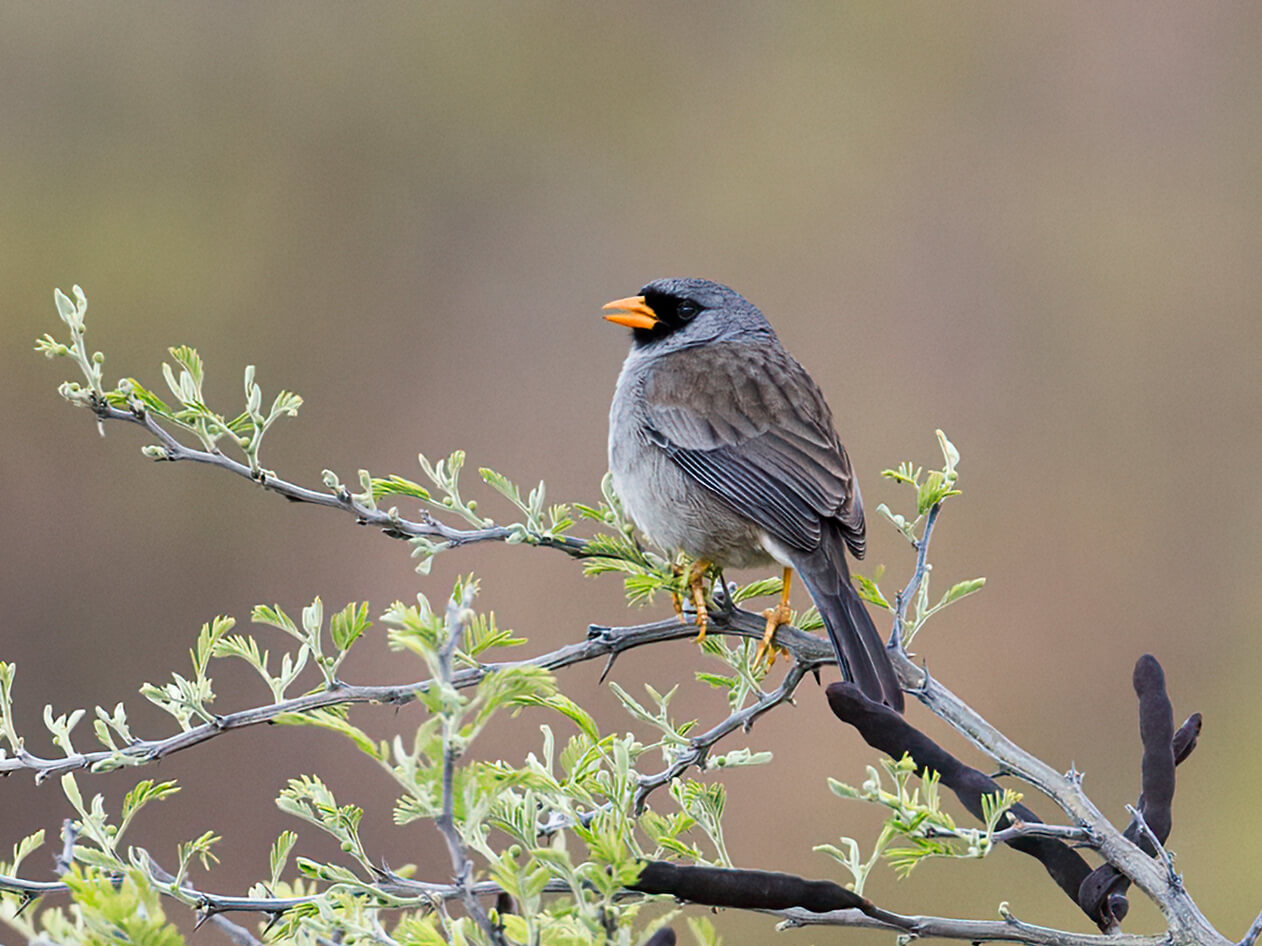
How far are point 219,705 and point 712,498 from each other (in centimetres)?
429

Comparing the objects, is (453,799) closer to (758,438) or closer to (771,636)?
(771,636)

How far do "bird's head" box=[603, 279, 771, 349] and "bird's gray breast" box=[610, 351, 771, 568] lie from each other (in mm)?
624

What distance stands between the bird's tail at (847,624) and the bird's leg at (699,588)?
23cm

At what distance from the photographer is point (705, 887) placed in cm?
165

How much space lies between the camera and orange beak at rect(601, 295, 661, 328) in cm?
438

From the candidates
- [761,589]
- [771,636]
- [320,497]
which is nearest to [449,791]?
[320,497]

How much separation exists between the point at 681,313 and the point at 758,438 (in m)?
0.82

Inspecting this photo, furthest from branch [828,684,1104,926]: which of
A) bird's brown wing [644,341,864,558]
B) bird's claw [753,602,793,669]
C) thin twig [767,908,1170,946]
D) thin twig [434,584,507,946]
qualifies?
bird's brown wing [644,341,864,558]

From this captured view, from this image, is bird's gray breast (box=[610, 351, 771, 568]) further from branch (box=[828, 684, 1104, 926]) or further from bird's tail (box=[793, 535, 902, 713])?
branch (box=[828, 684, 1104, 926])

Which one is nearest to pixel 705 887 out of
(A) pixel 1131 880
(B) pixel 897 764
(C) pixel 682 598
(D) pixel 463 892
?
(B) pixel 897 764

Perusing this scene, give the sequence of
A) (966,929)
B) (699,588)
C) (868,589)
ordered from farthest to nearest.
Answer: (699,588) < (868,589) < (966,929)

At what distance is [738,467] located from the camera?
370 cm

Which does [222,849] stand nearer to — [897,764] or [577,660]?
[577,660]

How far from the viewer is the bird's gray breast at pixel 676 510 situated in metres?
3.59
